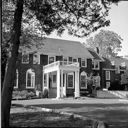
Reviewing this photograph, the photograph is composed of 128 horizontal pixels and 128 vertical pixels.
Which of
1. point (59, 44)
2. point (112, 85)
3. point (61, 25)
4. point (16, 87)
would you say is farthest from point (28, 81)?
point (61, 25)

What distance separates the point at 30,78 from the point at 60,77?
3.16 meters

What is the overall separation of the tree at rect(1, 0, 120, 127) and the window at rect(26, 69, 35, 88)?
17.3m

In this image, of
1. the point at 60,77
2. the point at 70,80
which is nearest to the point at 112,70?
the point at 70,80

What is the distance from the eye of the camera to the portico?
2080cm

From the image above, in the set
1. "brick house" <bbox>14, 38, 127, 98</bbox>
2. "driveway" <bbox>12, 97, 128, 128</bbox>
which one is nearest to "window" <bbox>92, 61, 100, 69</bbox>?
"brick house" <bbox>14, 38, 127, 98</bbox>

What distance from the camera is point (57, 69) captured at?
2095cm

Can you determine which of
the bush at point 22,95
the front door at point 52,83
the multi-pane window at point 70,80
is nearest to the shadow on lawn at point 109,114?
the bush at point 22,95

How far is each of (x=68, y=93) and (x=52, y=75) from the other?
2.38 metres

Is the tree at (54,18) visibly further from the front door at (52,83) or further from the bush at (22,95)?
the front door at (52,83)

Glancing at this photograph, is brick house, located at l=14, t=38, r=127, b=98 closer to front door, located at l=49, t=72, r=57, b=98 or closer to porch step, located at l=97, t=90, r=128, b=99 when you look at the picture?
front door, located at l=49, t=72, r=57, b=98

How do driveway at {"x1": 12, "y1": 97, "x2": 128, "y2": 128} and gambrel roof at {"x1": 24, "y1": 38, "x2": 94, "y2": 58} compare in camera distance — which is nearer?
driveway at {"x1": 12, "y1": 97, "x2": 128, "y2": 128}

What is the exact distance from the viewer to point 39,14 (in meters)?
6.07

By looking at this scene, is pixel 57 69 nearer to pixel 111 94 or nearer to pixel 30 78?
pixel 30 78

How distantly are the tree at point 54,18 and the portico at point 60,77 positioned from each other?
1430cm
